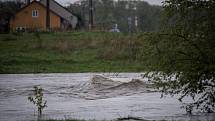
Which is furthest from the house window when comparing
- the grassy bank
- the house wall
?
the grassy bank

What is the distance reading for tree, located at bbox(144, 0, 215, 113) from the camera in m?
13.0

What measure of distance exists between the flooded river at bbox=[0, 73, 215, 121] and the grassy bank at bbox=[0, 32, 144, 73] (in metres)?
11.0

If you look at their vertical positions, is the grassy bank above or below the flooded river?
above

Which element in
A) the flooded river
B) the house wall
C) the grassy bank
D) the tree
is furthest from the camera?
the house wall

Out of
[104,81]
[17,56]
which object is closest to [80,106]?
[104,81]

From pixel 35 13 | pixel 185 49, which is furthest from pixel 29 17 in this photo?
pixel 185 49

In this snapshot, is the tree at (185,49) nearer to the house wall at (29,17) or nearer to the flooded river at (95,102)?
the flooded river at (95,102)

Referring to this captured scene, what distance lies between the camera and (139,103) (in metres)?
16.4

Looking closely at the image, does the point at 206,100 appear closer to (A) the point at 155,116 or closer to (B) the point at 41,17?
(A) the point at 155,116

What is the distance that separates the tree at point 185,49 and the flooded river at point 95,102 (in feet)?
2.78

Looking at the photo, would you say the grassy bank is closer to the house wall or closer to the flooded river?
the flooded river

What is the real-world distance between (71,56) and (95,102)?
27377 millimetres

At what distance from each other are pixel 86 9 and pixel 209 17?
451ft

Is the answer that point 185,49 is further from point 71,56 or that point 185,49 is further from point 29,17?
point 29,17
